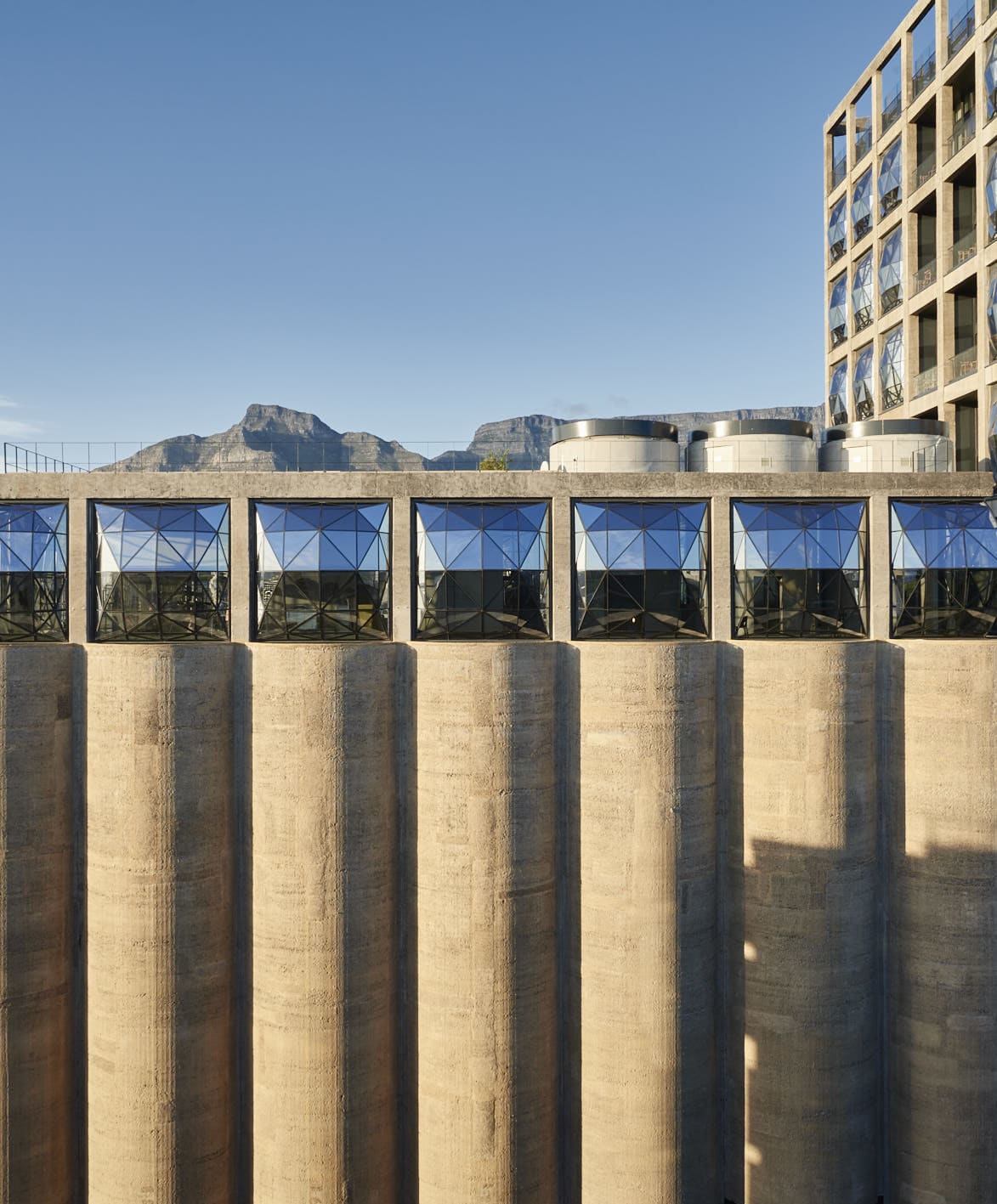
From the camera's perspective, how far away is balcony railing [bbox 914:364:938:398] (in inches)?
1167

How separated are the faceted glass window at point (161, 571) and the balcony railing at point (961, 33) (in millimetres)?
32147

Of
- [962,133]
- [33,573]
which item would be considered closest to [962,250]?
[962,133]

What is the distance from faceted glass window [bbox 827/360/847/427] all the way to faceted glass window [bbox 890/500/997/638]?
18.9 m

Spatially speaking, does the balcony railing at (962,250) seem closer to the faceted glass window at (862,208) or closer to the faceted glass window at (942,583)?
the faceted glass window at (862,208)

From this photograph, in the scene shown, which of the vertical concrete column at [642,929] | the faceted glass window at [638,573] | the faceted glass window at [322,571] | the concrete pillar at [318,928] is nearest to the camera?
the concrete pillar at [318,928]

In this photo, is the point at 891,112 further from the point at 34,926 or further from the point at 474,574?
the point at 34,926

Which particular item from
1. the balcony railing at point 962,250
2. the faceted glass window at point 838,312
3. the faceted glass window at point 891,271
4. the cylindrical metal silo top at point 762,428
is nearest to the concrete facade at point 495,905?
the cylindrical metal silo top at point 762,428

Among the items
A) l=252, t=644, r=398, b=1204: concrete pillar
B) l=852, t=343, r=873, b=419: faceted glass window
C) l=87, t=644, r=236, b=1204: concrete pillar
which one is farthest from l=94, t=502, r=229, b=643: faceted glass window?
l=852, t=343, r=873, b=419: faceted glass window

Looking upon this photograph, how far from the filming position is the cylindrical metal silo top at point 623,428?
21.9m

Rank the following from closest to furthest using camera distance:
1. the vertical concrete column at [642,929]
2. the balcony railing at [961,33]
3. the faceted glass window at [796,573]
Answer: the vertical concrete column at [642,929], the faceted glass window at [796,573], the balcony railing at [961,33]

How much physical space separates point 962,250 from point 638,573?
20.6 m

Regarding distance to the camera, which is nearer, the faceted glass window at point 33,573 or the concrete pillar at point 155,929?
the concrete pillar at point 155,929

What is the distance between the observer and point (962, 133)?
88.5ft

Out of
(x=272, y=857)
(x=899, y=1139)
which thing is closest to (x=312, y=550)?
(x=272, y=857)
